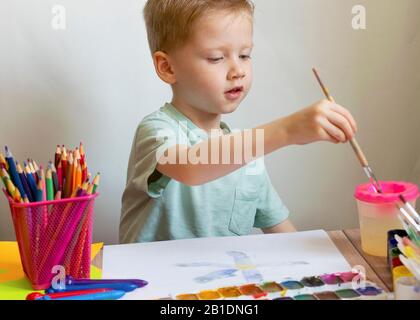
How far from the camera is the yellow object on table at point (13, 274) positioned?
695mm

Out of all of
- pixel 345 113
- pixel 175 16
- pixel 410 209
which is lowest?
pixel 410 209

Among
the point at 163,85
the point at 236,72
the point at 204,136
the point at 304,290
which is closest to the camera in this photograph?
the point at 304,290

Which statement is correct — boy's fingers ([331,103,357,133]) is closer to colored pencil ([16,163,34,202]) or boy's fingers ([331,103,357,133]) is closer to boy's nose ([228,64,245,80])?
boy's nose ([228,64,245,80])

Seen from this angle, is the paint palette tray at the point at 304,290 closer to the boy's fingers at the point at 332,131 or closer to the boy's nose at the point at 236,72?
the boy's fingers at the point at 332,131

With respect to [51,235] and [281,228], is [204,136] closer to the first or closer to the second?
[281,228]

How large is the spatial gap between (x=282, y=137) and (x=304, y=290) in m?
0.18

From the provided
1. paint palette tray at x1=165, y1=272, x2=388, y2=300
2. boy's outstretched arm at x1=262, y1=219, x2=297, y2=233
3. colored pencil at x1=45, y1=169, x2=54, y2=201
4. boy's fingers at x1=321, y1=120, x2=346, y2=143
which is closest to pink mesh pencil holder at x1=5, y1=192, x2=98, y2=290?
colored pencil at x1=45, y1=169, x2=54, y2=201

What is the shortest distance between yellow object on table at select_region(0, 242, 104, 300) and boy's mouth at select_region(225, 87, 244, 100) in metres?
0.28

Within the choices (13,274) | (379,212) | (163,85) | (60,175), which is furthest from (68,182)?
(163,85)

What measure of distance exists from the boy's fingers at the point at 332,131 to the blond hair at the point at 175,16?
27cm

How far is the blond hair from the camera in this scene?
0.88 metres

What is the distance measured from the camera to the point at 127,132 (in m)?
1.16

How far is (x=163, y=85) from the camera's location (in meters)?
1.15
